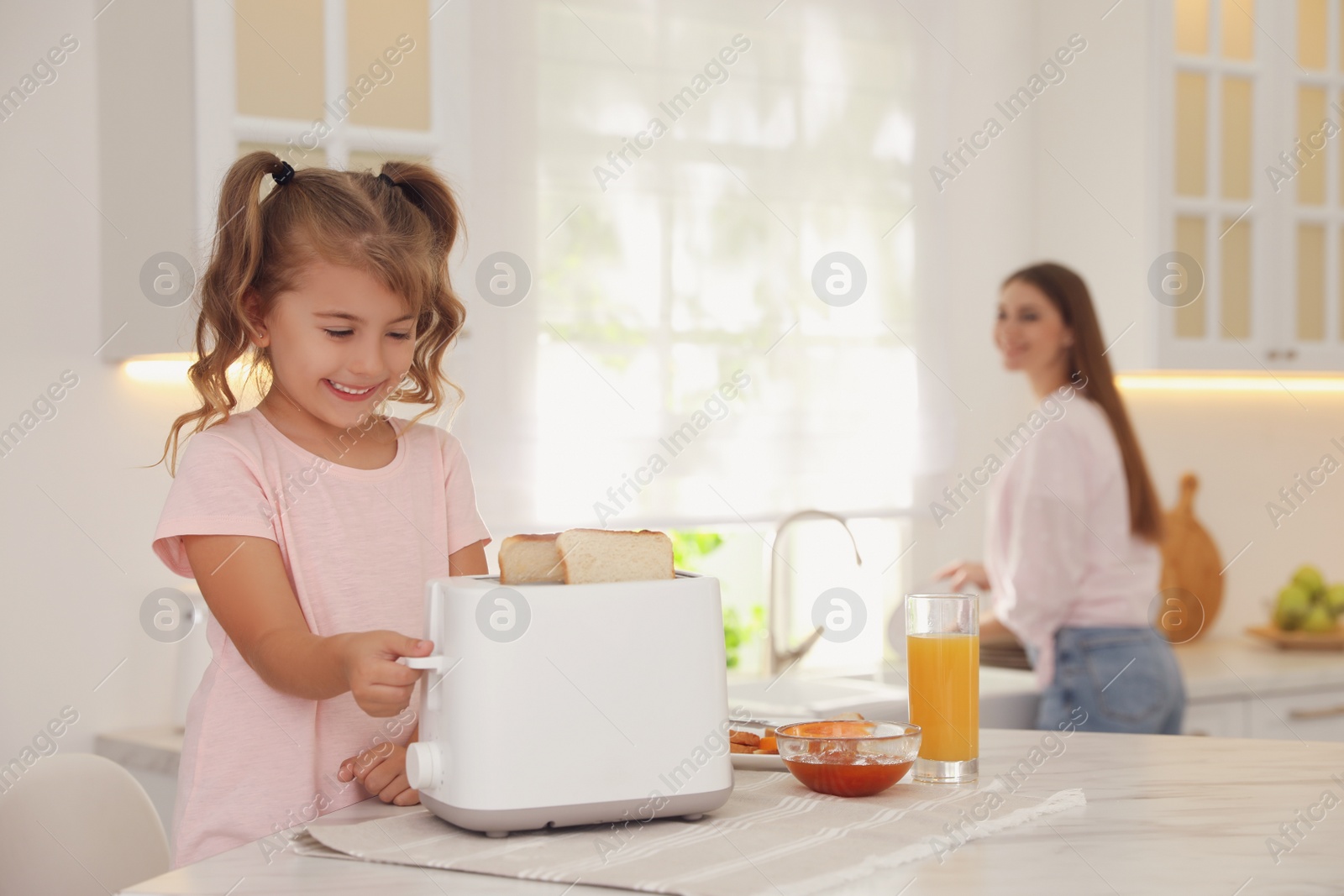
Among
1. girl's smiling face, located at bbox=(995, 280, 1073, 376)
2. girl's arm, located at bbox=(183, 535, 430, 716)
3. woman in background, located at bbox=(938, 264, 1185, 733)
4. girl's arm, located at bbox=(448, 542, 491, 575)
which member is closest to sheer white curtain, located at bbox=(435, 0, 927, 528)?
girl's smiling face, located at bbox=(995, 280, 1073, 376)

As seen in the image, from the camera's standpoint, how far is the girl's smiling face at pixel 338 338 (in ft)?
3.52

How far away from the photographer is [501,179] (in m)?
2.41

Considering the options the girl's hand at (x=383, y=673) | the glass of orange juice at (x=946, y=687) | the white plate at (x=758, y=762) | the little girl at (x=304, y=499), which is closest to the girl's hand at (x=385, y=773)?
the little girl at (x=304, y=499)

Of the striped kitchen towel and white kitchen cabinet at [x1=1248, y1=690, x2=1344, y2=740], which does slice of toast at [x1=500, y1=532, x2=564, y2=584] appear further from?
white kitchen cabinet at [x1=1248, y1=690, x2=1344, y2=740]

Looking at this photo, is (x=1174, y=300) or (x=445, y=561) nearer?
(x=445, y=561)

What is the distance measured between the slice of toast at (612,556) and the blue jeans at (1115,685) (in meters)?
1.55

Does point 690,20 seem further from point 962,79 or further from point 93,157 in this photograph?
point 93,157

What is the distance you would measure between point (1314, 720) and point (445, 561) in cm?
213

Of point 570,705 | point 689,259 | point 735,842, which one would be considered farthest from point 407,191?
point 689,259

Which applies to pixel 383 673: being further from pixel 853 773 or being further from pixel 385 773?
pixel 853 773

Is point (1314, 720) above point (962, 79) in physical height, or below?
below

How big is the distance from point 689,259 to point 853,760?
1816 mm

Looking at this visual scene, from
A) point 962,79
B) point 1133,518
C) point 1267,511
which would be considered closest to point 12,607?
point 1133,518

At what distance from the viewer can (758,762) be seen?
3.42ft
